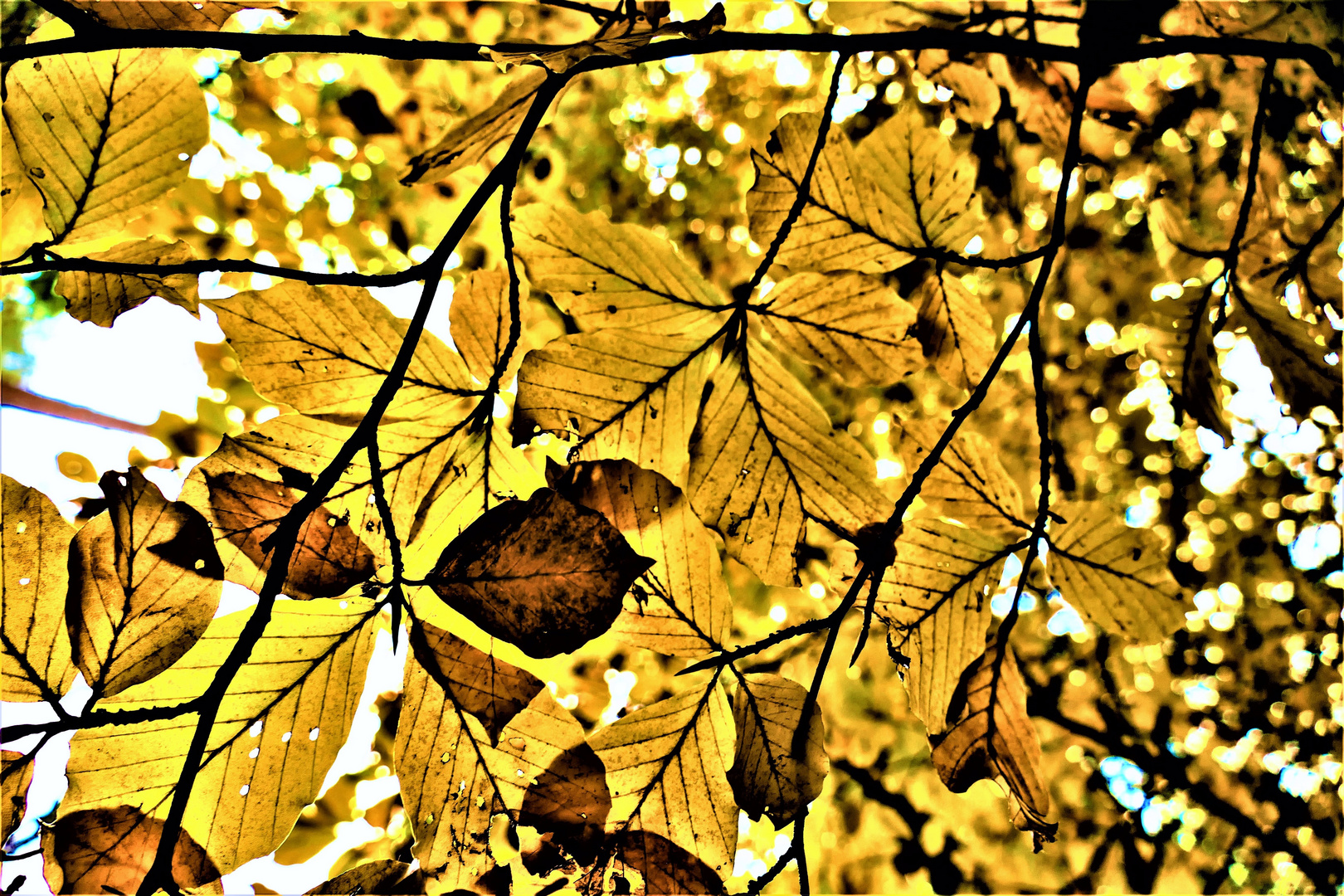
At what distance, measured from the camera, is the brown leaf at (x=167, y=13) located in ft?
0.88

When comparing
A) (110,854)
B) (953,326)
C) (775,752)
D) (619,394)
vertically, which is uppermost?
(953,326)

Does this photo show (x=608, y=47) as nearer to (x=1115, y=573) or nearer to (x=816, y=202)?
(x=816, y=202)

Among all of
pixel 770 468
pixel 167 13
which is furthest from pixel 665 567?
pixel 167 13

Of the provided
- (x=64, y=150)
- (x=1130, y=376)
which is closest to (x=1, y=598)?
(x=64, y=150)

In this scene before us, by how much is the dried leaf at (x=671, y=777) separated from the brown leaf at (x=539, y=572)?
9cm

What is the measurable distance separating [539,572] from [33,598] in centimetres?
19

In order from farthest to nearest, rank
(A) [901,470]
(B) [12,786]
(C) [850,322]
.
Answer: (A) [901,470], (C) [850,322], (B) [12,786]

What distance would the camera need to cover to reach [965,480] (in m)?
0.38

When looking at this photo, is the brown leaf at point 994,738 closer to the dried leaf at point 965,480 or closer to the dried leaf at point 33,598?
the dried leaf at point 965,480

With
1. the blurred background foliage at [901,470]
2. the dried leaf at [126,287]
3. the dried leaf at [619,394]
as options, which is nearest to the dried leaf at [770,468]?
the dried leaf at [619,394]

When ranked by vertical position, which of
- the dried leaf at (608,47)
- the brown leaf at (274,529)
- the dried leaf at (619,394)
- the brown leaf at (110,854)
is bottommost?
the brown leaf at (110,854)

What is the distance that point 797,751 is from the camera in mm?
297

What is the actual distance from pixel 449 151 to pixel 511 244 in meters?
0.05

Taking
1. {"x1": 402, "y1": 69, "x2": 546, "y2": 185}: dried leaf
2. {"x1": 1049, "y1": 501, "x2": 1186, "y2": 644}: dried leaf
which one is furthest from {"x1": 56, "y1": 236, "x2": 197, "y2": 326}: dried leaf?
{"x1": 1049, "y1": 501, "x2": 1186, "y2": 644}: dried leaf
